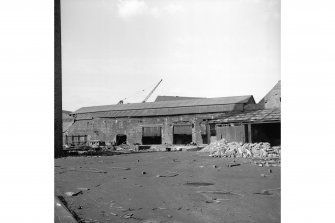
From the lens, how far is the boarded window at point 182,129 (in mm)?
31844

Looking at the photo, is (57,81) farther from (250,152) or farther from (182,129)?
(182,129)

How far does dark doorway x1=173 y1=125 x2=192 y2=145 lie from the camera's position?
1258 inches

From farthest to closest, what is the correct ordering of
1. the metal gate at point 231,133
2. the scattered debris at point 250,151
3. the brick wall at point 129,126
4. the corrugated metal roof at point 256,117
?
the brick wall at point 129,126, the metal gate at point 231,133, the corrugated metal roof at point 256,117, the scattered debris at point 250,151

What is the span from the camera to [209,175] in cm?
1002

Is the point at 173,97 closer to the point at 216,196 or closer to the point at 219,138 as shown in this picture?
the point at 219,138

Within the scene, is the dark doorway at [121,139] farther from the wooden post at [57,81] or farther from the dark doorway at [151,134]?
the wooden post at [57,81]

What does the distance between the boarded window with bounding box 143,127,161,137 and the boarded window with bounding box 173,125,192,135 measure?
220 centimetres

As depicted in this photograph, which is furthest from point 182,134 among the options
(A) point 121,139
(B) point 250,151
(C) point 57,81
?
(C) point 57,81

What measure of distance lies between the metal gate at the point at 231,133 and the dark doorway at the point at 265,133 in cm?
77

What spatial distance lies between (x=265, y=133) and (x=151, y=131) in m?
15.3

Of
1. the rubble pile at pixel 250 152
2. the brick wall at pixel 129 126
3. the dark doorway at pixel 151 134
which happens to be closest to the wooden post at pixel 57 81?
the rubble pile at pixel 250 152

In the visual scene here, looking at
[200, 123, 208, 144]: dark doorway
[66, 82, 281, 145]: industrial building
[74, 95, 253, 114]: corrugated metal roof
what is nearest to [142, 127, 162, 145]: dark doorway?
[66, 82, 281, 145]: industrial building
